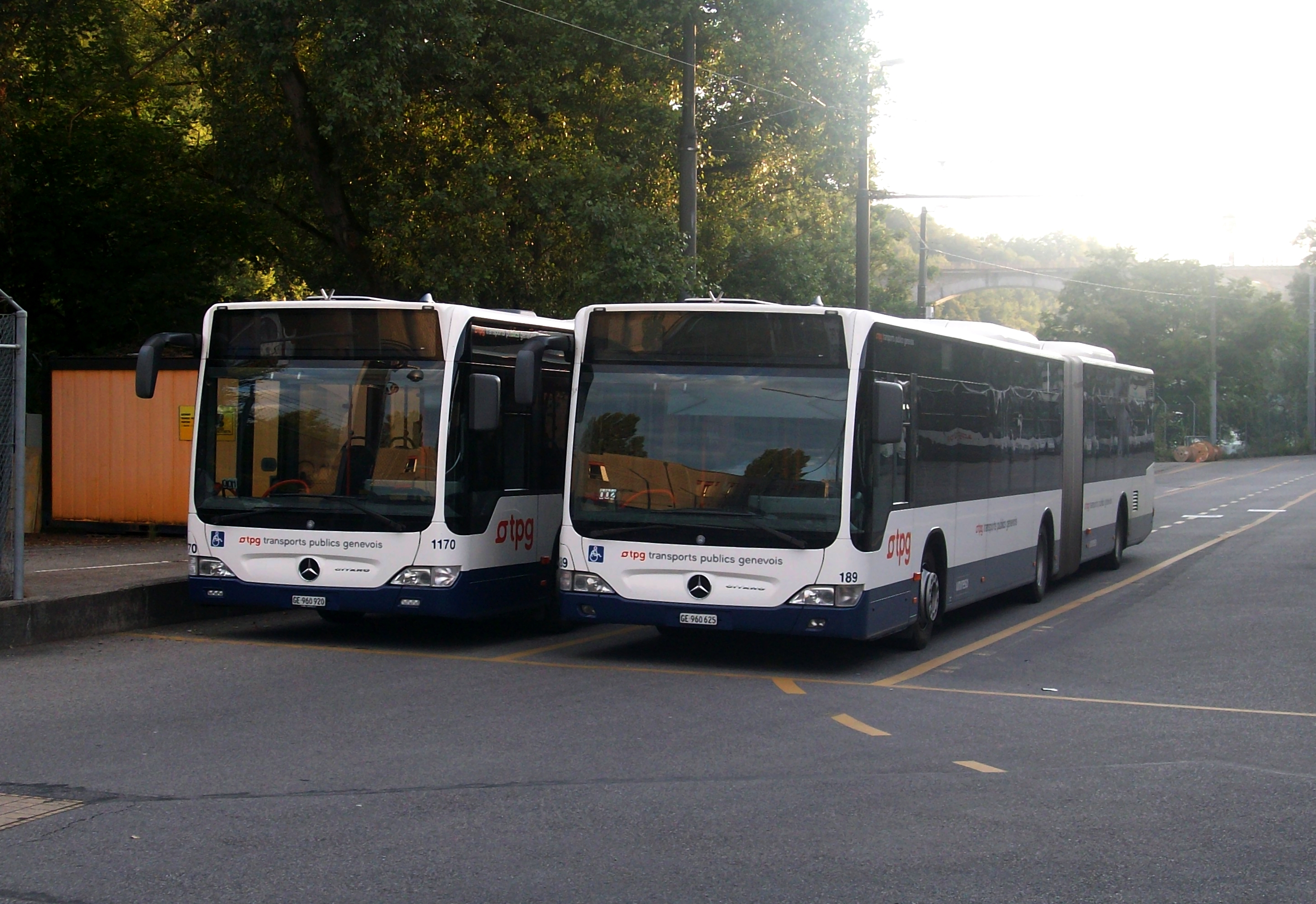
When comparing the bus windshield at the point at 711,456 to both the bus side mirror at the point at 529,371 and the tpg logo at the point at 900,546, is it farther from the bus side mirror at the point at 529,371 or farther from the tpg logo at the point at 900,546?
the tpg logo at the point at 900,546

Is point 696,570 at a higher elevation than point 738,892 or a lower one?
higher

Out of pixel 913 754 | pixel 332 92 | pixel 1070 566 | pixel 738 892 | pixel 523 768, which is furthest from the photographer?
pixel 332 92

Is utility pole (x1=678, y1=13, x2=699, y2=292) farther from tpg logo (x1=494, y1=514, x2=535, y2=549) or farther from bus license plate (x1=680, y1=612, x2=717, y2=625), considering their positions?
bus license plate (x1=680, y1=612, x2=717, y2=625)

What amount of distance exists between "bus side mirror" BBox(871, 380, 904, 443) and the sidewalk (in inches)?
260

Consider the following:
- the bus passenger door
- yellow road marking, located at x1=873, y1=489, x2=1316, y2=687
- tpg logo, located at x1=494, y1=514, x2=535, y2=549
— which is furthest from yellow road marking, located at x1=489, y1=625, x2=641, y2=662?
yellow road marking, located at x1=873, y1=489, x2=1316, y2=687

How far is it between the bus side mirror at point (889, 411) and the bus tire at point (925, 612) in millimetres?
1944

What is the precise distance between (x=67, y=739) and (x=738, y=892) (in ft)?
14.8

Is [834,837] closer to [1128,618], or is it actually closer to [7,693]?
[7,693]

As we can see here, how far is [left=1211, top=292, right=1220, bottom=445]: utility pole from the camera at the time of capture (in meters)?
69.8

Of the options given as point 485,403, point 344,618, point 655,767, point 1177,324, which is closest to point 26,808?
point 655,767

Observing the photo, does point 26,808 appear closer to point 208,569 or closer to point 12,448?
point 208,569

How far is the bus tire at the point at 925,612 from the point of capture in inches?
488

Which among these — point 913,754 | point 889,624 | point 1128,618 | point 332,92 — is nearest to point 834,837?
point 913,754

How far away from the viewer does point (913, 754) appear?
8.24 metres
